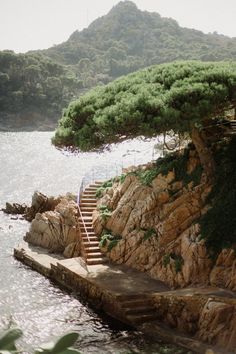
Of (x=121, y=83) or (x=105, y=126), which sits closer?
(x=105, y=126)

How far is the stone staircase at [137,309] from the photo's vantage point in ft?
56.4

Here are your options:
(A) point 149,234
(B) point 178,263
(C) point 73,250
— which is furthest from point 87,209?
(B) point 178,263

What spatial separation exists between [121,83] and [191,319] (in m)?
11.5

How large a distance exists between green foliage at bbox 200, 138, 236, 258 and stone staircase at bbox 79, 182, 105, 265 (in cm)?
633

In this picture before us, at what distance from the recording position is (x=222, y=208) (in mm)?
18859

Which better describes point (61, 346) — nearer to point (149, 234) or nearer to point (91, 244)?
point (149, 234)

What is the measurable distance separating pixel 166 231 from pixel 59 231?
894 cm

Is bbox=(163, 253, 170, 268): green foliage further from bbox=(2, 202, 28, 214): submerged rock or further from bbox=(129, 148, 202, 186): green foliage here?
bbox=(2, 202, 28, 214): submerged rock

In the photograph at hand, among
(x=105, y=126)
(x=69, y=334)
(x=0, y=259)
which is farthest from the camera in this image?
(x=0, y=259)

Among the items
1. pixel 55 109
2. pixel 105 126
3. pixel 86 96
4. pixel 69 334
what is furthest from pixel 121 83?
pixel 55 109

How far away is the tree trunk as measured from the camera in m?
20.8

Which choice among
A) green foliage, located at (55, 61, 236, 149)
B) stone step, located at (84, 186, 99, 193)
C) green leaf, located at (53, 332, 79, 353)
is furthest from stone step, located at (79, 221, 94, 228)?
green leaf, located at (53, 332, 79, 353)

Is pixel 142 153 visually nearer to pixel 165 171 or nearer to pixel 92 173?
pixel 92 173

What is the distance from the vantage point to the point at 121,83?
2147 centimetres
